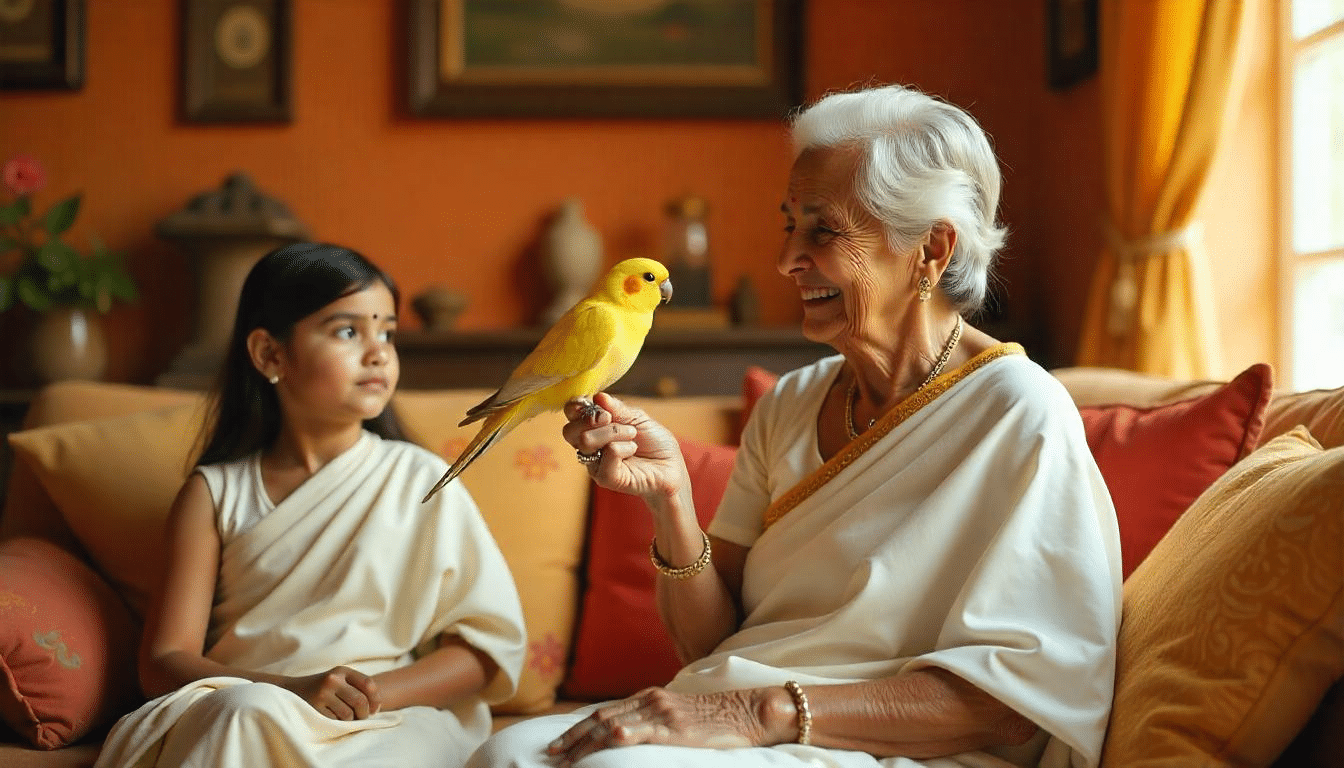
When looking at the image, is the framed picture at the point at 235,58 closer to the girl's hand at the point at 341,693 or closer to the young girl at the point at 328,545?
the young girl at the point at 328,545

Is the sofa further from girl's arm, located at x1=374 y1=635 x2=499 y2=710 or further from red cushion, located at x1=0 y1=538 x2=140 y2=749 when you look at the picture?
girl's arm, located at x1=374 y1=635 x2=499 y2=710

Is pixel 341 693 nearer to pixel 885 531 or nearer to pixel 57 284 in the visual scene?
pixel 885 531

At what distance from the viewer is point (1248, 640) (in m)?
1.21

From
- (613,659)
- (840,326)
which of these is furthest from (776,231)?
(840,326)

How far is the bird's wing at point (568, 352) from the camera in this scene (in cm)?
142

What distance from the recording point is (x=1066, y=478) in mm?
1393

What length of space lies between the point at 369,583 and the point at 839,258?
35.4 inches

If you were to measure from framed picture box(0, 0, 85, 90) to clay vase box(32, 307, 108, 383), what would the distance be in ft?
2.55

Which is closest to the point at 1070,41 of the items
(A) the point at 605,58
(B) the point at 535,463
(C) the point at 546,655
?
(A) the point at 605,58

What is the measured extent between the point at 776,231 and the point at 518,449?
1.76 m

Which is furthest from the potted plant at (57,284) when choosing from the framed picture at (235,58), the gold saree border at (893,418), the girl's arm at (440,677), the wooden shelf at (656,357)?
the gold saree border at (893,418)

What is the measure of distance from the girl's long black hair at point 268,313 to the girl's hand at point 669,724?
0.88 meters

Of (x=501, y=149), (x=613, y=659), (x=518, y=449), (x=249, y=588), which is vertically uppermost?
(x=501, y=149)

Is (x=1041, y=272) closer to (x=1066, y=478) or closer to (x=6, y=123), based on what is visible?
(x=1066, y=478)
